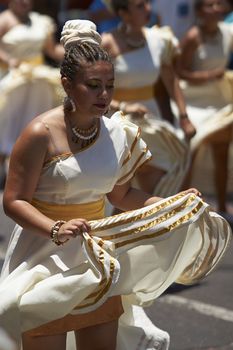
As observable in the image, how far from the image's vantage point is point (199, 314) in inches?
261

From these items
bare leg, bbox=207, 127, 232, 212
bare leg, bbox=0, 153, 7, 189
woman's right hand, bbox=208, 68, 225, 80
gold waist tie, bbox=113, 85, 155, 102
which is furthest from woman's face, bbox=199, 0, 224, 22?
bare leg, bbox=0, 153, 7, 189

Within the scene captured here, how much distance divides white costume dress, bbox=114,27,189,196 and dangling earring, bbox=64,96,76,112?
9.50 feet

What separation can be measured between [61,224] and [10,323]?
0.41 meters

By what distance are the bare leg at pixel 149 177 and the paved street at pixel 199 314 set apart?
0.69 metres

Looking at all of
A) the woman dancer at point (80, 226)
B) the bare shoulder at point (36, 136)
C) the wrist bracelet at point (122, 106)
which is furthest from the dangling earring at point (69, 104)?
the wrist bracelet at point (122, 106)

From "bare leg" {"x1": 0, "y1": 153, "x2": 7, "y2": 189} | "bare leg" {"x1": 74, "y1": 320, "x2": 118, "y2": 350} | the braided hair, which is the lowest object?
"bare leg" {"x1": 0, "y1": 153, "x2": 7, "y2": 189}

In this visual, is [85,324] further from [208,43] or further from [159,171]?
[208,43]

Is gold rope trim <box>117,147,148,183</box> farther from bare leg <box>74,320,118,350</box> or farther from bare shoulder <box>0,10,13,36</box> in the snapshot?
bare shoulder <box>0,10,13,36</box>

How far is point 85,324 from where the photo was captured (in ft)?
15.0

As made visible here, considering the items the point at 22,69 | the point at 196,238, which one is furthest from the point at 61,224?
the point at 22,69

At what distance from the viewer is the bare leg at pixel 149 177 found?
7703mm

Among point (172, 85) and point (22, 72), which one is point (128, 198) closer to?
point (172, 85)

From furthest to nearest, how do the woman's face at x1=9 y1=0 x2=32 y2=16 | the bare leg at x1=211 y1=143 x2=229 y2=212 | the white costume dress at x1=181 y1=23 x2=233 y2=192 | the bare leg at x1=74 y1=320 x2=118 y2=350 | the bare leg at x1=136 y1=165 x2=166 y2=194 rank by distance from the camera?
the woman's face at x1=9 y1=0 x2=32 y2=16, the bare leg at x1=211 y1=143 x2=229 y2=212, the white costume dress at x1=181 y1=23 x2=233 y2=192, the bare leg at x1=136 y1=165 x2=166 y2=194, the bare leg at x1=74 y1=320 x2=118 y2=350

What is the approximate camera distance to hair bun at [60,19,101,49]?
472 cm
